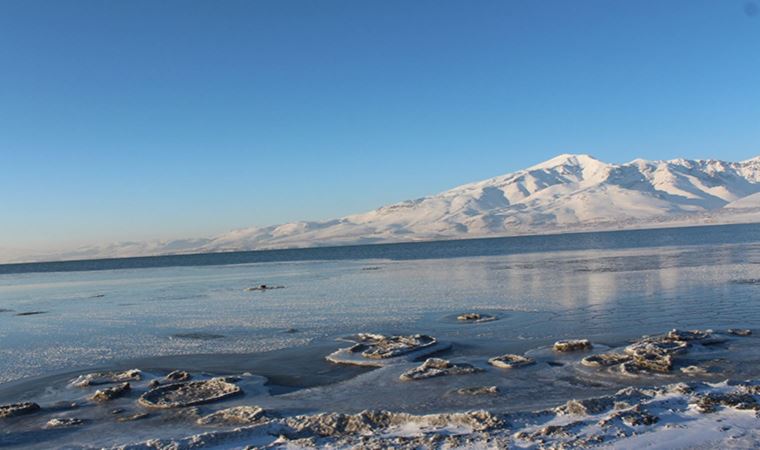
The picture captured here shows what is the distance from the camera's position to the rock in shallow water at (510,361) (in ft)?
48.3

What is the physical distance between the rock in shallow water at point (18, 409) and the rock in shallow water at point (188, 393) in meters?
2.12

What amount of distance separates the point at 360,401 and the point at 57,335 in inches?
696

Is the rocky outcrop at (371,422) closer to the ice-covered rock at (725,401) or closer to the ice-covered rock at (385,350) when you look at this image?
the ice-covered rock at (725,401)

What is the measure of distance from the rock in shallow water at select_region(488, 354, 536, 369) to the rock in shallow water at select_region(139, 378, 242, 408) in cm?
603

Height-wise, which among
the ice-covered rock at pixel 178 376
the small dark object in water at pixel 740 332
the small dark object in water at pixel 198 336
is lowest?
the small dark object in water at pixel 740 332

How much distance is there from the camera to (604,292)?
2938 centimetres

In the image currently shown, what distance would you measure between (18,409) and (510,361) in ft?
35.1

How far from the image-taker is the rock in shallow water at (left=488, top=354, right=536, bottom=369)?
14727mm

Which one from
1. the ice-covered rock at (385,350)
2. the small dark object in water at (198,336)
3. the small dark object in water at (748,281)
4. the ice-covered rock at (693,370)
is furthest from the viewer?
the small dark object in water at (748,281)

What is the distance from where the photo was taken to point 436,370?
1452cm

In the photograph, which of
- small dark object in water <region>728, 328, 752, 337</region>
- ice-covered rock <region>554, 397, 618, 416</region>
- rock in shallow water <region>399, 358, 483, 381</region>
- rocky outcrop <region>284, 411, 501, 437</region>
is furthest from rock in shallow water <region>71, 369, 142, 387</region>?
small dark object in water <region>728, 328, 752, 337</region>

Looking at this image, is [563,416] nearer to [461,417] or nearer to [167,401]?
[461,417]

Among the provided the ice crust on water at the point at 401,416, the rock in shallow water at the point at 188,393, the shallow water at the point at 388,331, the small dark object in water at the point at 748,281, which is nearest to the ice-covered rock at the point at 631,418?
the ice crust on water at the point at 401,416

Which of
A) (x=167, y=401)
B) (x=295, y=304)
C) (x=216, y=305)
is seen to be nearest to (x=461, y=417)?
(x=167, y=401)
